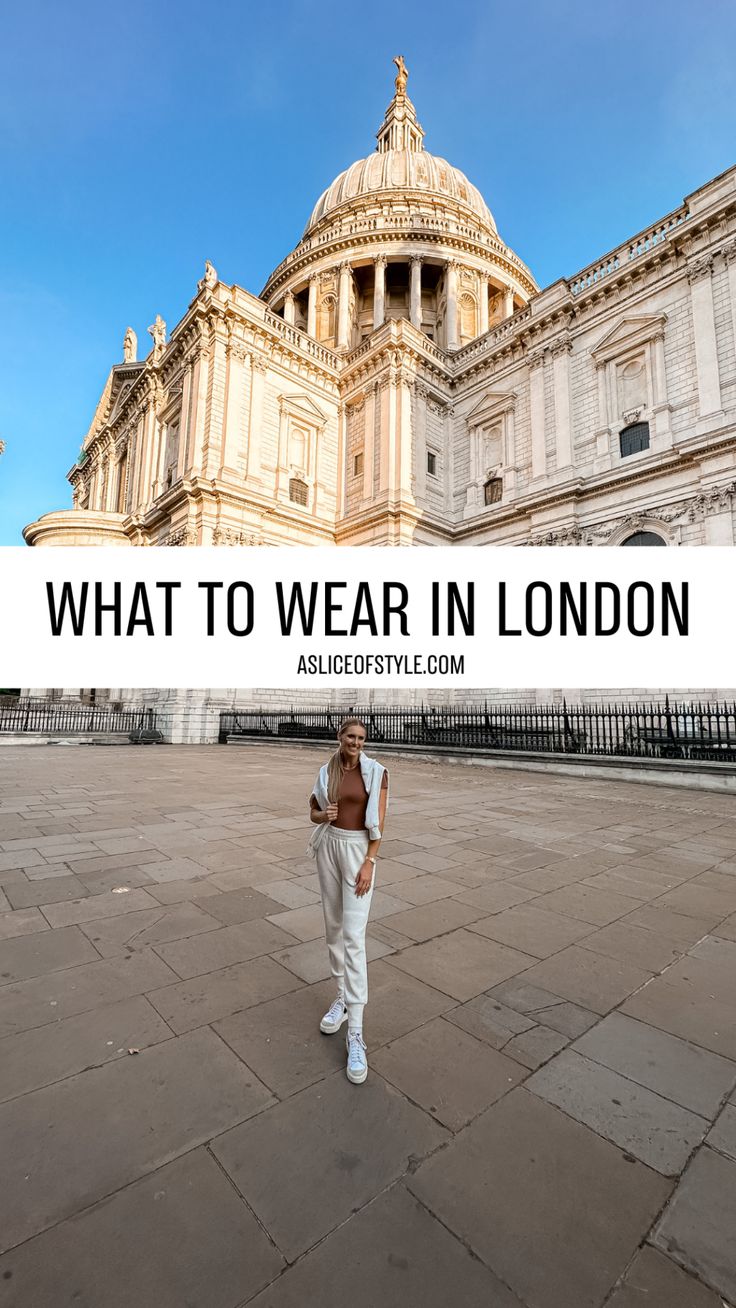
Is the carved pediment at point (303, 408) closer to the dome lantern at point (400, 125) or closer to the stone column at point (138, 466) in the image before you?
the stone column at point (138, 466)

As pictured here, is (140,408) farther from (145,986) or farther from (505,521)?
(145,986)

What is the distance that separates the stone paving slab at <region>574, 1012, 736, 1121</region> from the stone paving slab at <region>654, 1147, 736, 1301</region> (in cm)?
33

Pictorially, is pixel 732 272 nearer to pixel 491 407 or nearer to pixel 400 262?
pixel 491 407

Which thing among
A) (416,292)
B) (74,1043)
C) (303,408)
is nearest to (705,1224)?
(74,1043)

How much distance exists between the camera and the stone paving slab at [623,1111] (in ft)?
6.39

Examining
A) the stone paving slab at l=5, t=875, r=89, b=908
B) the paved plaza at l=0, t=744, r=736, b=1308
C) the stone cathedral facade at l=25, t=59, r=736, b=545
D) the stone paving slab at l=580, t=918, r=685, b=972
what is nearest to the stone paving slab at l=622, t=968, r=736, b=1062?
the paved plaza at l=0, t=744, r=736, b=1308

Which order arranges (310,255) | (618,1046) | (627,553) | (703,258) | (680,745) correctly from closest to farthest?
(618,1046) < (680,745) < (627,553) < (703,258) < (310,255)

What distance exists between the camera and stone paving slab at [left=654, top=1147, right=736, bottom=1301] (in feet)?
5.04

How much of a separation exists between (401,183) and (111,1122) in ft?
182

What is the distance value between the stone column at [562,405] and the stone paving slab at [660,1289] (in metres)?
25.9

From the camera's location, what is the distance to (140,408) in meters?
33.6

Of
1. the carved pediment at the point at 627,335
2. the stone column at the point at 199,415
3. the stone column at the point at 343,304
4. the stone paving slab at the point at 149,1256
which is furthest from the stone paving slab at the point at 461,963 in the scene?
the stone column at the point at 343,304

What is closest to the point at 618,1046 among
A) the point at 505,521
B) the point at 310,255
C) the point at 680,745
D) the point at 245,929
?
the point at 245,929

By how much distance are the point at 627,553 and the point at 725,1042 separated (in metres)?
18.6
